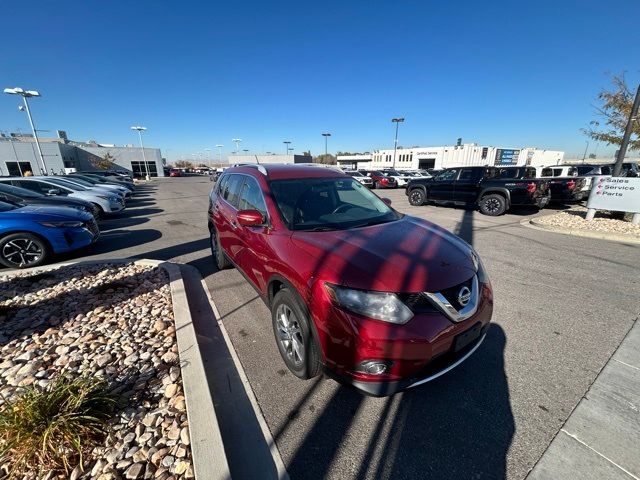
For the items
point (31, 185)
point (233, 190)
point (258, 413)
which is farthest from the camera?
point (31, 185)

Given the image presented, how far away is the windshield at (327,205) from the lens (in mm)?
2904

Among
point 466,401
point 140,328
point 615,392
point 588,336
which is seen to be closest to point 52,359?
point 140,328

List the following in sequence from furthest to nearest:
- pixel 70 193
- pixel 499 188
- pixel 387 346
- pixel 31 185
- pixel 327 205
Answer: pixel 70 193
pixel 499 188
pixel 31 185
pixel 327 205
pixel 387 346

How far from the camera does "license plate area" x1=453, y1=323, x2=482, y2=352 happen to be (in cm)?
204

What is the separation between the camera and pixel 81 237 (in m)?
5.62

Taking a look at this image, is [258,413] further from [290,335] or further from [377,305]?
[377,305]

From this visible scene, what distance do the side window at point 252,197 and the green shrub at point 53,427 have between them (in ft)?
6.67

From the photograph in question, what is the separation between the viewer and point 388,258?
86.5 inches

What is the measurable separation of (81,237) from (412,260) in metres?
6.47

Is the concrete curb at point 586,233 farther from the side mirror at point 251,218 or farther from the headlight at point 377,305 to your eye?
the side mirror at point 251,218

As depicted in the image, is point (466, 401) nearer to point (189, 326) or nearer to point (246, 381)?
point (246, 381)

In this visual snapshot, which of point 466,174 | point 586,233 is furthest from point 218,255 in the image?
point 466,174

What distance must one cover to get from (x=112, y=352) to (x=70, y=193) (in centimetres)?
1113

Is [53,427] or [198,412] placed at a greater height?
[53,427]
